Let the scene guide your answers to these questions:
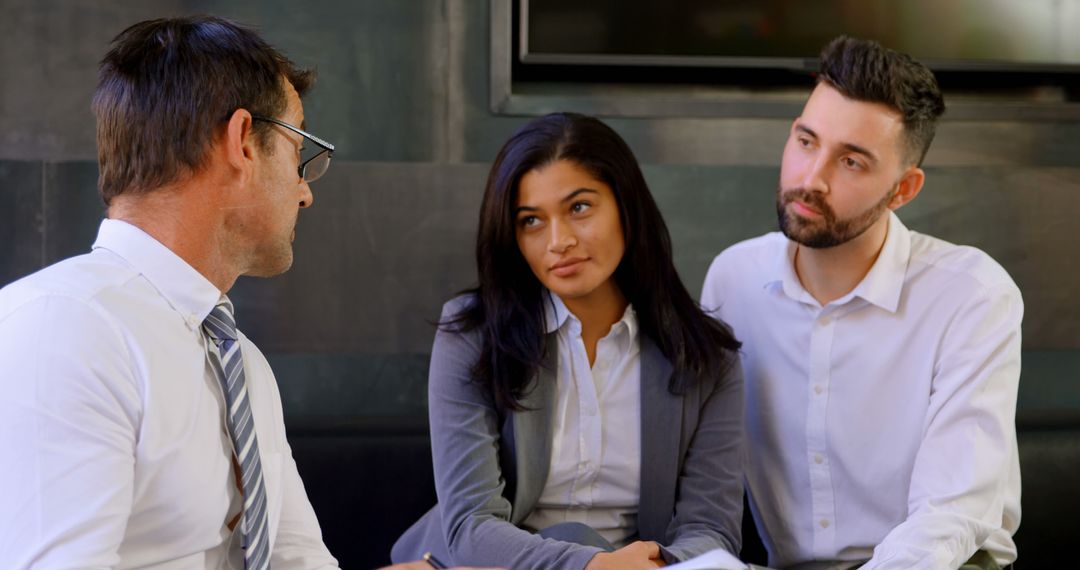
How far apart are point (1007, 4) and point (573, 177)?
1361 millimetres

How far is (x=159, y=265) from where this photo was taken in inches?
49.7

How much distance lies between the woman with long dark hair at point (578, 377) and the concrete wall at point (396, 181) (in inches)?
18.4

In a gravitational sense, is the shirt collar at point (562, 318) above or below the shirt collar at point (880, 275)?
below

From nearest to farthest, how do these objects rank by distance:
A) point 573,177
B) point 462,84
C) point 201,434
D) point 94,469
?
1. point 94,469
2. point 201,434
3. point 573,177
4. point 462,84

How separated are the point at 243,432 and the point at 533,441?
658 mm

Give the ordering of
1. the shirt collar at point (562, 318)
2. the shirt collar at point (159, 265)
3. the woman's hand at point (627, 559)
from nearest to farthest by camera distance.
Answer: the shirt collar at point (159, 265), the woman's hand at point (627, 559), the shirt collar at point (562, 318)

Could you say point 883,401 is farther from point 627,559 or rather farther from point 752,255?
point 627,559

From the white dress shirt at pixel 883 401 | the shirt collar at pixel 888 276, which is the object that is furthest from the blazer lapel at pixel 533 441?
the shirt collar at pixel 888 276

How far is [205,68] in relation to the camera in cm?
128

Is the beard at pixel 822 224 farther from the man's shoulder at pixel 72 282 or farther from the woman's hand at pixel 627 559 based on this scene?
the man's shoulder at pixel 72 282

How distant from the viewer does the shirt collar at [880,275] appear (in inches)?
79.0

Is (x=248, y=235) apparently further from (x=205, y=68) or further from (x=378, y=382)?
(x=378, y=382)

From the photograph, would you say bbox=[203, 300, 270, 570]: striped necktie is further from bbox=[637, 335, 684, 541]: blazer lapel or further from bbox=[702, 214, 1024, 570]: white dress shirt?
bbox=[702, 214, 1024, 570]: white dress shirt

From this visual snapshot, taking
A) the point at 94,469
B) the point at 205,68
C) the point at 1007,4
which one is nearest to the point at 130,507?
the point at 94,469
